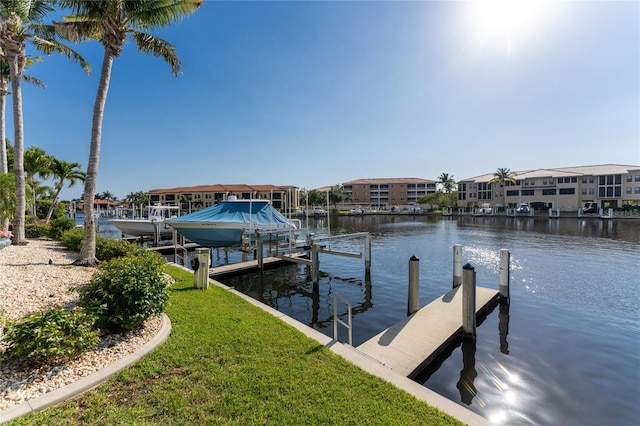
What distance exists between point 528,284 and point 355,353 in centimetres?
1191

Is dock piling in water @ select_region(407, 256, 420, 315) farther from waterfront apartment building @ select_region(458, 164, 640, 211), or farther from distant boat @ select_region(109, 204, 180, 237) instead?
waterfront apartment building @ select_region(458, 164, 640, 211)

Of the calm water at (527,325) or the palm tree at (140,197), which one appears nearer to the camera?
the calm water at (527,325)

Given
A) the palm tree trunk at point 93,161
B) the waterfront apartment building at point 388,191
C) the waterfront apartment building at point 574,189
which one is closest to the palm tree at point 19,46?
the palm tree trunk at point 93,161

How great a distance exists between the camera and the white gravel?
3.88 metres

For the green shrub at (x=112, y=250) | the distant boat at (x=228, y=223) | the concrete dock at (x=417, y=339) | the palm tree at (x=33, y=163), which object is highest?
the palm tree at (x=33, y=163)

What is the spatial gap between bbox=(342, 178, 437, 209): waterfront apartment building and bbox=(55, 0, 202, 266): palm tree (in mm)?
102161

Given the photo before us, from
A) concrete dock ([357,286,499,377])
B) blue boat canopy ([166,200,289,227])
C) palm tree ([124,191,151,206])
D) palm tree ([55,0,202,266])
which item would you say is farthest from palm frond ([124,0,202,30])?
palm tree ([124,191,151,206])

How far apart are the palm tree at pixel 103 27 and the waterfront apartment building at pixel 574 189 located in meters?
82.1

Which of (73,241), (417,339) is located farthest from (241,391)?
(73,241)

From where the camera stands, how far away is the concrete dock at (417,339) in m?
6.16

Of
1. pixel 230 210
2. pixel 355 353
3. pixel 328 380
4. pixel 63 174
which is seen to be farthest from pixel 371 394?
pixel 63 174

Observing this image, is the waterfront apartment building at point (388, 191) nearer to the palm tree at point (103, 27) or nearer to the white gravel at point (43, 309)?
the palm tree at point (103, 27)

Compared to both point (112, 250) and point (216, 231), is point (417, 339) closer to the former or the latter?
point (112, 250)

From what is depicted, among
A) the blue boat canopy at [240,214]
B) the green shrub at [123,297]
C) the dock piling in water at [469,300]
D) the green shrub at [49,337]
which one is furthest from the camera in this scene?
the blue boat canopy at [240,214]
